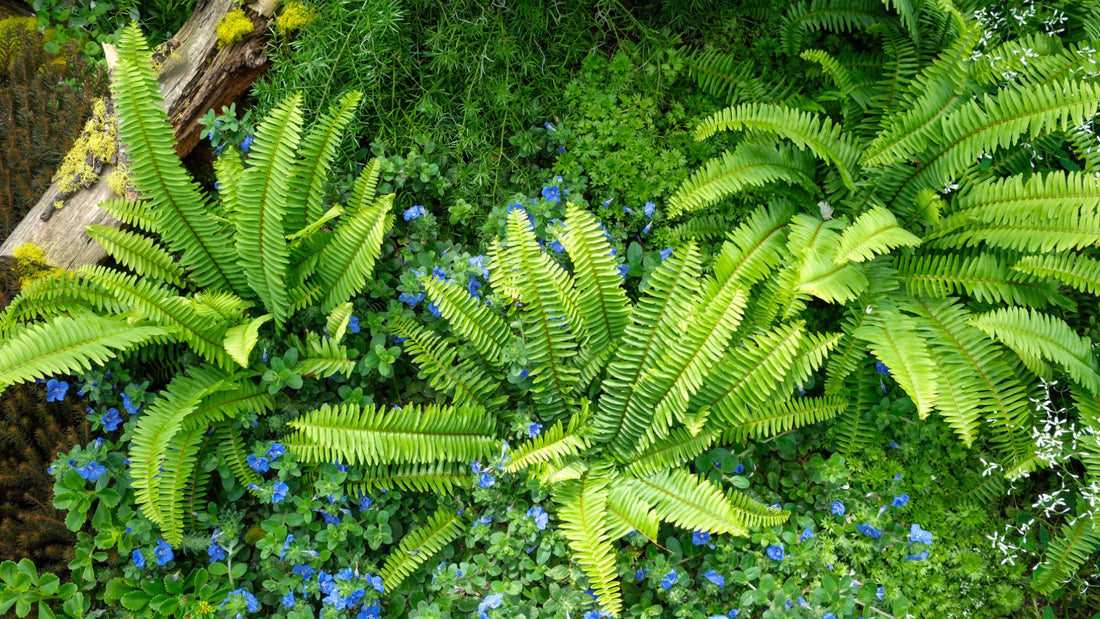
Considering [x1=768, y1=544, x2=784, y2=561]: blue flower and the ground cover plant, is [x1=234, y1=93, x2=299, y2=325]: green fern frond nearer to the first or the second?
the ground cover plant

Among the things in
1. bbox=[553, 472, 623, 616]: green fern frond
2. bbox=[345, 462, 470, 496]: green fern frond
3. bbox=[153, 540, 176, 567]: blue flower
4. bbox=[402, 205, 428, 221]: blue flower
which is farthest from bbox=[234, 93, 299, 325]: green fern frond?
bbox=[553, 472, 623, 616]: green fern frond

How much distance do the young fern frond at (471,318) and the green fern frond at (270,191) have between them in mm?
724

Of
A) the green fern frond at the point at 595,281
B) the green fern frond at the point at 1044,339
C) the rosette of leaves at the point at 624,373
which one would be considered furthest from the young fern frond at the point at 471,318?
the green fern frond at the point at 1044,339

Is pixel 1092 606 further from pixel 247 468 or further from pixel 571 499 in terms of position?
pixel 247 468

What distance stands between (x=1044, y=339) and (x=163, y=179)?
4.29 metres

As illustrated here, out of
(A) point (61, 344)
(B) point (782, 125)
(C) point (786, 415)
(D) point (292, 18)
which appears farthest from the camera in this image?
(D) point (292, 18)

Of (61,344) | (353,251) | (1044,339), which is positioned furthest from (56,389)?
(1044,339)

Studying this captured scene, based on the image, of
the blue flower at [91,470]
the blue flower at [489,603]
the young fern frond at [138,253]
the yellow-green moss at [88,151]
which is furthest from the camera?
the yellow-green moss at [88,151]

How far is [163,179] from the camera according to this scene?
11.7 feet

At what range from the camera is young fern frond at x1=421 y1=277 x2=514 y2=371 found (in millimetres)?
3447

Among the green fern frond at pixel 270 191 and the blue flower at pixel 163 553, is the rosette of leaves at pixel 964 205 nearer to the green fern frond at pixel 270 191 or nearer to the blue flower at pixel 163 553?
the green fern frond at pixel 270 191

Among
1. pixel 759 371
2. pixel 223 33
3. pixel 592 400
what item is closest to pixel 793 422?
pixel 759 371

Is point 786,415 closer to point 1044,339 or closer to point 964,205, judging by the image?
point 1044,339

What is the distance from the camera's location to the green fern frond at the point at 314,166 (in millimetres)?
3592
